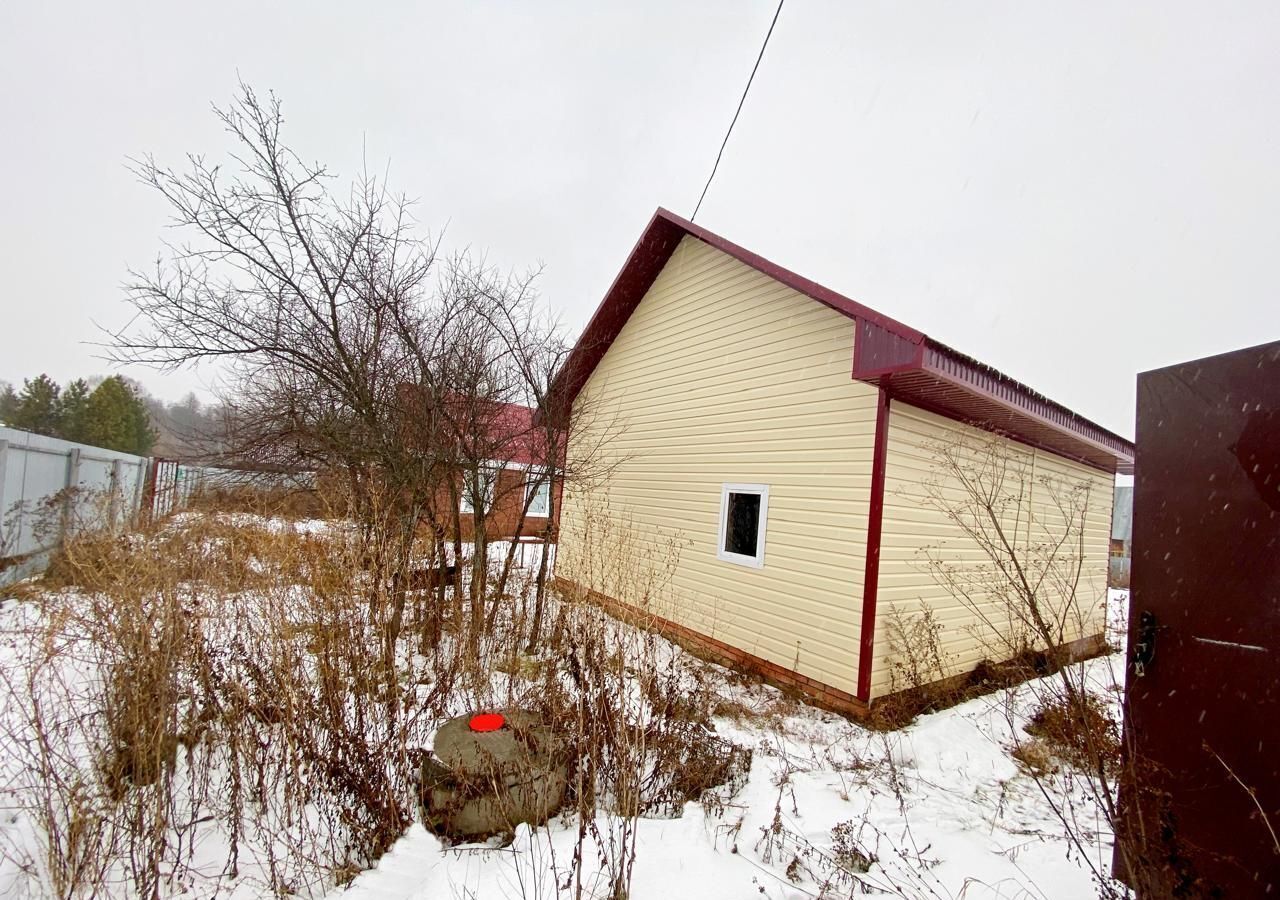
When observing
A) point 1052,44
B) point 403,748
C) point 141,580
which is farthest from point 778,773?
point 1052,44

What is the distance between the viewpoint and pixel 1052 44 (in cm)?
639

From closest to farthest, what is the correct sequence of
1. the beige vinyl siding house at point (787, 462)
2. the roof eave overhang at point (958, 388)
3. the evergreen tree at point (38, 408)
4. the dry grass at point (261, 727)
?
the dry grass at point (261, 727) < the roof eave overhang at point (958, 388) < the beige vinyl siding house at point (787, 462) < the evergreen tree at point (38, 408)

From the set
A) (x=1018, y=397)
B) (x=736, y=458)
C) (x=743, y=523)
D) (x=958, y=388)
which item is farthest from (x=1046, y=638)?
(x=736, y=458)

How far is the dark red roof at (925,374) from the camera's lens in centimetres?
451

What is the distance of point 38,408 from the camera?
26.6 m

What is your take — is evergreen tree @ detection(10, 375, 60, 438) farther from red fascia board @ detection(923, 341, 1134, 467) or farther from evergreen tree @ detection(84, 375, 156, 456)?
red fascia board @ detection(923, 341, 1134, 467)

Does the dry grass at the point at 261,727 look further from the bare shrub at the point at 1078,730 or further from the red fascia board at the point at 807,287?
the red fascia board at the point at 807,287

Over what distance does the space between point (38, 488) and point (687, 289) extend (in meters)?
10.7

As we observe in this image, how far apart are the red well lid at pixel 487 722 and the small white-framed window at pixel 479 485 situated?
3130 mm

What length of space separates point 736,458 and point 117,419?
35.5 m

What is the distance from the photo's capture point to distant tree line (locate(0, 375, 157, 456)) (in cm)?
2639

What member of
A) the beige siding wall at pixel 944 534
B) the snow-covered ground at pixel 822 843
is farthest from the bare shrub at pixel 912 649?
the snow-covered ground at pixel 822 843

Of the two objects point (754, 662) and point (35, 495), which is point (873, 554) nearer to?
point (754, 662)

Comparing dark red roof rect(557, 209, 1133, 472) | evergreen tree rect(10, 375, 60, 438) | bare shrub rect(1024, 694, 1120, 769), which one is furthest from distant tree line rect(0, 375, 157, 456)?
bare shrub rect(1024, 694, 1120, 769)
